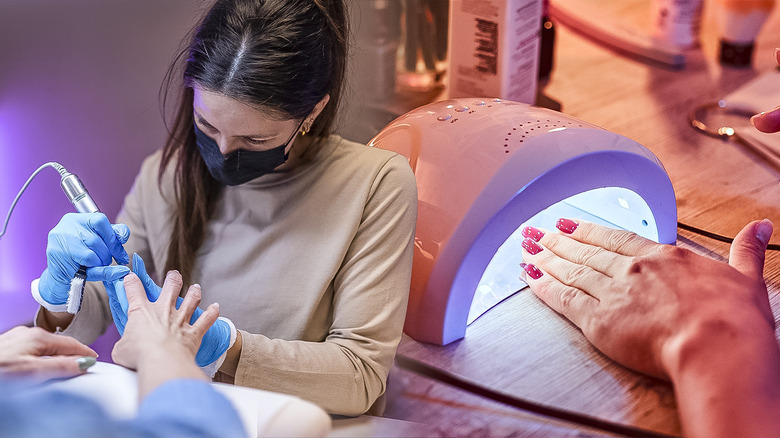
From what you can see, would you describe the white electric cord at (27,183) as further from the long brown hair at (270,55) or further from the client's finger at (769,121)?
the client's finger at (769,121)

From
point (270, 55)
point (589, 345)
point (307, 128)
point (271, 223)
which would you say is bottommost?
point (589, 345)

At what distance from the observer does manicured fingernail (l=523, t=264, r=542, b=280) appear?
98 cm

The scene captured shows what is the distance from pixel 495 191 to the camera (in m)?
0.86

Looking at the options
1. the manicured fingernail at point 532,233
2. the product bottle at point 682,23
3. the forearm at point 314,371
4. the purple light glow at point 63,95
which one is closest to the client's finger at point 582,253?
the manicured fingernail at point 532,233

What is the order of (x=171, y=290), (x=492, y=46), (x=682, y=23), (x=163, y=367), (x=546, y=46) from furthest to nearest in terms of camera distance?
1. (x=682, y=23)
2. (x=546, y=46)
3. (x=492, y=46)
4. (x=171, y=290)
5. (x=163, y=367)

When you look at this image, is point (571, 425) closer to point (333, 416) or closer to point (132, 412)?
point (333, 416)

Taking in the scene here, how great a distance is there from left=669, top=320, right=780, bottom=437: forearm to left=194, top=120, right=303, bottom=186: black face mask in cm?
51

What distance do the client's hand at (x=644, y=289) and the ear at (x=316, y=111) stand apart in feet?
0.98

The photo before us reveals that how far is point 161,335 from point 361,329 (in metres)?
0.26

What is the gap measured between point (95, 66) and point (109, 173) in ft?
0.50

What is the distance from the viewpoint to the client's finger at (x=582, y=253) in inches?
36.5

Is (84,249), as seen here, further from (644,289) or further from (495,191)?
(644,289)

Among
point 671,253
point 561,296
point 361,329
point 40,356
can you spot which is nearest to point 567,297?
point 561,296

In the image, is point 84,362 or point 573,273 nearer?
point 84,362
